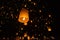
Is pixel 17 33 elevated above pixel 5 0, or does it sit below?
below

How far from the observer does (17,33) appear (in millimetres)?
1509

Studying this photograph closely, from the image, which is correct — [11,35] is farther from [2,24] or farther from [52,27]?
[52,27]

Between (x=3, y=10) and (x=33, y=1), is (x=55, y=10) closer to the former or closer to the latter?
(x=33, y=1)

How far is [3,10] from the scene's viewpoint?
61.7 inches

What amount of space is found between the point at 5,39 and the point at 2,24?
0.55ft

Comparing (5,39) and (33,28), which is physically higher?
(33,28)

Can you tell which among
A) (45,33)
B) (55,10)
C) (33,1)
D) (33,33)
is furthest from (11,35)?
(55,10)

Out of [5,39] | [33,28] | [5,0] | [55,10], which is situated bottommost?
[5,39]

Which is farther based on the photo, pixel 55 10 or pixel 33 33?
pixel 55 10

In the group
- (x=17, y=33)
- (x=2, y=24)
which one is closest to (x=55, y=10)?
(x=17, y=33)

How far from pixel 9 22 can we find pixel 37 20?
32 centimetres

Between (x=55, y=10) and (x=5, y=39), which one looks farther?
(x=55, y=10)

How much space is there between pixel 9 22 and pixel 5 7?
19cm

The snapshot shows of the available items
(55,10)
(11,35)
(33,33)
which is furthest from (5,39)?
(55,10)
